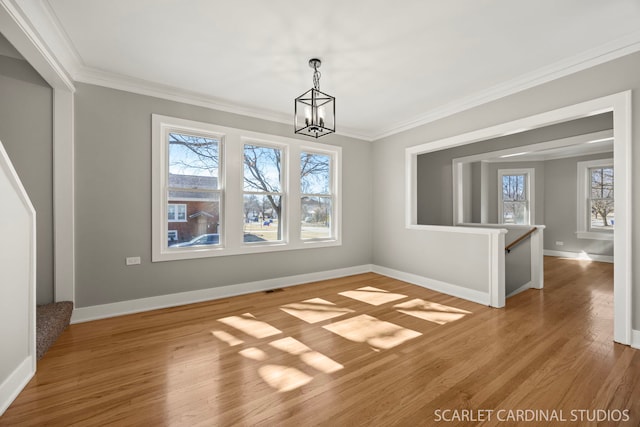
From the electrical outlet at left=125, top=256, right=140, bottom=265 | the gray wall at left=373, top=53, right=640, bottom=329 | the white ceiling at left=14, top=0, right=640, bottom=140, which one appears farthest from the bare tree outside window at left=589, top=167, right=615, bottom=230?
the electrical outlet at left=125, top=256, right=140, bottom=265

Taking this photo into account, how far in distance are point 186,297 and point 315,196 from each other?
97.8 inches

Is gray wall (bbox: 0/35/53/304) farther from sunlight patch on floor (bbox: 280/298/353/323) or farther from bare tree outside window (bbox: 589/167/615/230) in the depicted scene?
bare tree outside window (bbox: 589/167/615/230)

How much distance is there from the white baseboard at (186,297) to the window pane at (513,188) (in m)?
5.84

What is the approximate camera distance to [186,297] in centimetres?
366

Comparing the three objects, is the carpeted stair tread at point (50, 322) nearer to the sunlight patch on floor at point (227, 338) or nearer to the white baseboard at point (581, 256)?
the sunlight patch on floor at point (227, 338)

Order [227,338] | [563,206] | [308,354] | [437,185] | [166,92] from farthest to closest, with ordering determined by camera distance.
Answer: [563,206]
[437,185]
[166,92]
[227,338]
[308,354]

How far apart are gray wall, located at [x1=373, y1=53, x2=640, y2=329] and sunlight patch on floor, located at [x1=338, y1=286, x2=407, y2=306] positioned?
2.70 ft

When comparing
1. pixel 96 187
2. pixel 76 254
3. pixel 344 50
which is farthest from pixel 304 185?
pixel 76 254

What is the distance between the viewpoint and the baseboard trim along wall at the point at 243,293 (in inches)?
125

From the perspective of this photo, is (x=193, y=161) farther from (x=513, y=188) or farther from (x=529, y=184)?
(x=529, y=184)

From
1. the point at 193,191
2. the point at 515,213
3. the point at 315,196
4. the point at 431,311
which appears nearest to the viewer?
the point at 431,311

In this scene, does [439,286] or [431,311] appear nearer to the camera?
[431,311]

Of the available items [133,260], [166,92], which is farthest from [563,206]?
[133,260]

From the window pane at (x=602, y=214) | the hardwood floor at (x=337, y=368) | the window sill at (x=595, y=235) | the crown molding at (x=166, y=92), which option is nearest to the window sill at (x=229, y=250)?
the hardwood floor at (x=337, y=368)
